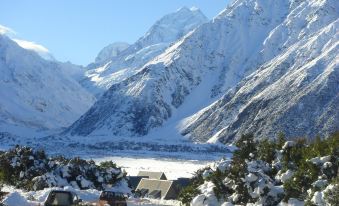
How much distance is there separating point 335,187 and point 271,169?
25.7ft

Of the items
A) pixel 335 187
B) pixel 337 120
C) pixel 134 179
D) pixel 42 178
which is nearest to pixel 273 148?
pixel 335 187

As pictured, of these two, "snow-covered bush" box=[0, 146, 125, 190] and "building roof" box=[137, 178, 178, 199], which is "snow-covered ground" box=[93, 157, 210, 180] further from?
"snow-covered bush" box=[0, 146, 125, 190]

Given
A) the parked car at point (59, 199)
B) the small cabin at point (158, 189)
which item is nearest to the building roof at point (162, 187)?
the small cabin at point (158, 189)

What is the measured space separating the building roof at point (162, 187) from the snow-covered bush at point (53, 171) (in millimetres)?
6617

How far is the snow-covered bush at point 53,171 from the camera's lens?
195 ft

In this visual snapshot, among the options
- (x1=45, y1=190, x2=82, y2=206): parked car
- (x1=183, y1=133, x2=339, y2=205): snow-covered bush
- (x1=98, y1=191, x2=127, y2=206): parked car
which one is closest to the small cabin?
(x1=98, y1=191, x2=127, y2=206): parked car

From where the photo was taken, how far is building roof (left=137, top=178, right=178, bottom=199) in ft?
223

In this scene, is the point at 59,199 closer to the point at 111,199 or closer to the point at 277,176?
the point at 111,199

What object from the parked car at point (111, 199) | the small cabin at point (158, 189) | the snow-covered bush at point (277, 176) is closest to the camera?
the snow-covered bush at point (277, 176)

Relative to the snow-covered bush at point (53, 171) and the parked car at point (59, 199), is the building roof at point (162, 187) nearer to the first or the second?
the snow-covered bush at point (53, 171)

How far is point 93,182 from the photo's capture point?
6147cm

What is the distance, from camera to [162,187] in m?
70.0

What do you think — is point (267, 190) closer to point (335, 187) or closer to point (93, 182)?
point (335, 187)

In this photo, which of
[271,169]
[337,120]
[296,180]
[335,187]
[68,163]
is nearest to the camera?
[335,187]
